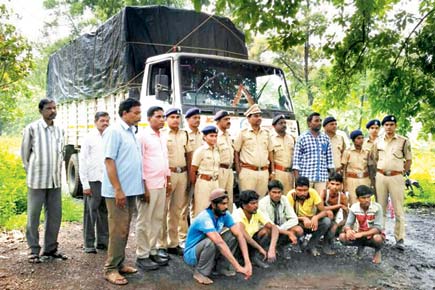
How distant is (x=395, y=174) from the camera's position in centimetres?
553

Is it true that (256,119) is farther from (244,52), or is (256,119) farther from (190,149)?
(244,52)

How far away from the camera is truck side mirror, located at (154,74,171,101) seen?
5758mm

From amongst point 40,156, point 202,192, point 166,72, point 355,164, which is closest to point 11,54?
point 166,72

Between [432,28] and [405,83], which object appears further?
[405,83]

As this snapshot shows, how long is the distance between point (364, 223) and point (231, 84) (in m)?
2.63

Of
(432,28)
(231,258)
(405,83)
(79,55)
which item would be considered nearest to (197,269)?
(231,258)

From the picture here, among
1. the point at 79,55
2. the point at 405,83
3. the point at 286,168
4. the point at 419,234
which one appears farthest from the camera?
the point at 79,55

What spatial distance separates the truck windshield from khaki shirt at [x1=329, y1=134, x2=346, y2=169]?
2.89 ft

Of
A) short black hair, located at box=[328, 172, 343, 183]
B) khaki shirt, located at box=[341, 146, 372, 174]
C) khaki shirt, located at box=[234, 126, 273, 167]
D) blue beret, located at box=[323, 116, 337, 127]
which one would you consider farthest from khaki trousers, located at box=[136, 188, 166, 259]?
khaki shirt, located at box=[341, 146, 372, 174]

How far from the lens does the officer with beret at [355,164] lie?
5691mm

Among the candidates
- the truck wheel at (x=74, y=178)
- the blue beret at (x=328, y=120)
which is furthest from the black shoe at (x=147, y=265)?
the truck wheel at (x=74, y=178)

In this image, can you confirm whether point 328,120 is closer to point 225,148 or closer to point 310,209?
point 310,209

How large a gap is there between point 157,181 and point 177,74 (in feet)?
6.37

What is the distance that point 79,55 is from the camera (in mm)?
9156
